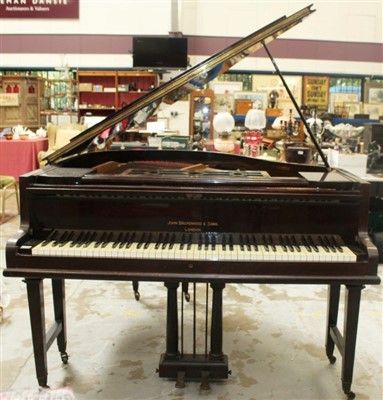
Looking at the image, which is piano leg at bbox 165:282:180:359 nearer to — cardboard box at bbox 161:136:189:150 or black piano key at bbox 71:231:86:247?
black piano key at bbox 71:231:86:247

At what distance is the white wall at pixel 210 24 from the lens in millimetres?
11008

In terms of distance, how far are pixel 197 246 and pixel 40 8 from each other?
10.9 m

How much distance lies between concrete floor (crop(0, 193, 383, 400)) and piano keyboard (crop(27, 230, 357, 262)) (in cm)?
88

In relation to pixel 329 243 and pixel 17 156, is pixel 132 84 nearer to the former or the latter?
pixel 17 156

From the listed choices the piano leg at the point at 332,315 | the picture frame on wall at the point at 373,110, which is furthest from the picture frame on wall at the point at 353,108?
the piano leg at the point at 332,315

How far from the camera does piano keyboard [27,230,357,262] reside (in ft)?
6.58

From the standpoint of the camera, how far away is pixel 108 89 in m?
11.1

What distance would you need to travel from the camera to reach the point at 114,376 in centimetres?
267

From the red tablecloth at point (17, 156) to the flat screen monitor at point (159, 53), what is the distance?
10.2 feet

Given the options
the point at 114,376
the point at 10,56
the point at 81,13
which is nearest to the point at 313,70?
the point at 81,13

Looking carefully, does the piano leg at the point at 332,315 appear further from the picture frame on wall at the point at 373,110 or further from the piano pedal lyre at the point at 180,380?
the picture frame on wall at the point at 373,110

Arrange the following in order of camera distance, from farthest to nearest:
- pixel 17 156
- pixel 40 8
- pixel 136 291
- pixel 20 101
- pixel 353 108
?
pixel 353 108 < pixel 40 8 < pixel 20 101 < pixel 17 156 < pixel 136 291

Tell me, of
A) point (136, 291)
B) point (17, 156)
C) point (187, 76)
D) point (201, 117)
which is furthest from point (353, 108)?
point (187, 76)

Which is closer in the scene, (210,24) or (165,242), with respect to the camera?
(165,242)
